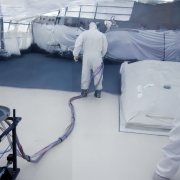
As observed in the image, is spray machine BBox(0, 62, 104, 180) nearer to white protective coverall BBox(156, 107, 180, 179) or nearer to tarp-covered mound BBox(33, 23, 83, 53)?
white protective coverall BBox(156, 107, 180, 179)

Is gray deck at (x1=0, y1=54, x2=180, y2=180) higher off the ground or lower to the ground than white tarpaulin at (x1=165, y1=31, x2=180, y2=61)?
lower

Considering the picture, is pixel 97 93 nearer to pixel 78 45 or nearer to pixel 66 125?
pixel 78 45

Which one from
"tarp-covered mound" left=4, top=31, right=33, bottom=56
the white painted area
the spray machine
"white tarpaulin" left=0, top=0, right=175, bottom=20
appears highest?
"white tarpaulin" left=0, top=0, right=175, bottom=20

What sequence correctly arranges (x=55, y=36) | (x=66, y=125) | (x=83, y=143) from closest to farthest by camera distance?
(x=83, y=143) < (x=66, y=125) < (x=55, y=36)

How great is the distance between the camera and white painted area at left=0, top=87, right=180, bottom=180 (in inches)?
70.7

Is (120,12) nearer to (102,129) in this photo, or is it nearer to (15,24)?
(15,24)

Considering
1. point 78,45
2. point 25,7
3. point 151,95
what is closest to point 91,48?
point 78,45

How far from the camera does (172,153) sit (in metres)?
1.59

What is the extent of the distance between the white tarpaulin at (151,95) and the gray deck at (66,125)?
0.17 metres

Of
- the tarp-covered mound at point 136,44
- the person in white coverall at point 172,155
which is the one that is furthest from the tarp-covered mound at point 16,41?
the person in white coverall at point 172,155

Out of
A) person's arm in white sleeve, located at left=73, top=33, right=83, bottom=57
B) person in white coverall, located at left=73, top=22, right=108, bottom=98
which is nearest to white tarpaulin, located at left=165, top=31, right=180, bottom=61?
person in white coverall, located at left=73, top=22, right=108, bottom=98

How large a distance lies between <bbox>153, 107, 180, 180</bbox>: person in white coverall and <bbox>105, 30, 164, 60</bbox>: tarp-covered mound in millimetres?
1990

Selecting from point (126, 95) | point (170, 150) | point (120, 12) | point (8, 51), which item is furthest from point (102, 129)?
point (8, 51)

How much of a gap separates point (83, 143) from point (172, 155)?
34.5 inches
